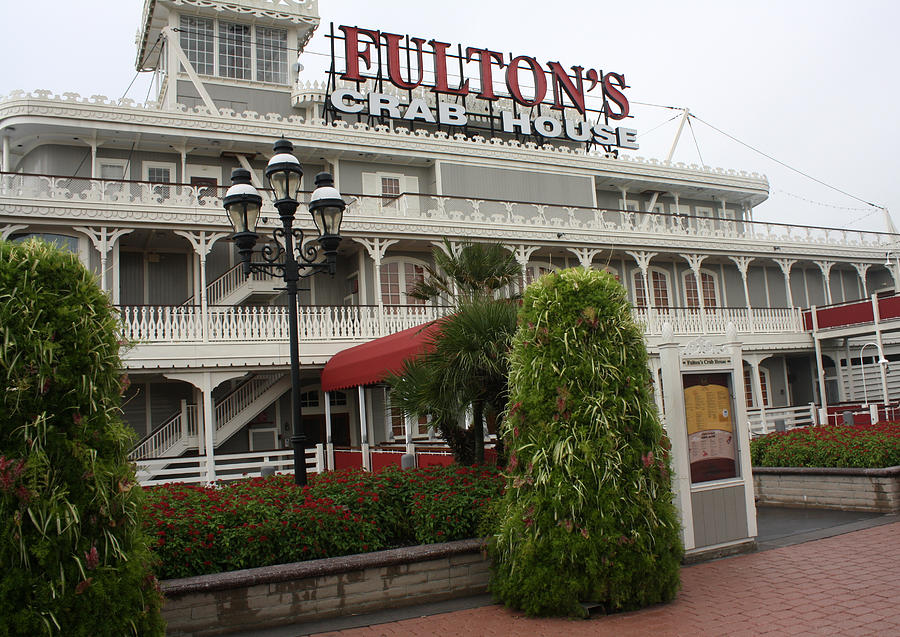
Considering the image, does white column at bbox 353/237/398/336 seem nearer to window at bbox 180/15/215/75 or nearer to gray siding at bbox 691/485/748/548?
window at bbox 180/15/215/75

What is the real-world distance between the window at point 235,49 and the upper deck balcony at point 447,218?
259 inches

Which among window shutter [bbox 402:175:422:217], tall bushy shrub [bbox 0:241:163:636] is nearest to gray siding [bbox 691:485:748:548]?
tall bushy shrub [bbox 0:241:163:636]

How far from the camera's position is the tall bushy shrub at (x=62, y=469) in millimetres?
4766

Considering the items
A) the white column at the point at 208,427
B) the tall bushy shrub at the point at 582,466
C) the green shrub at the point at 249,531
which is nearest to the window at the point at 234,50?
the white column at the point at 208,427

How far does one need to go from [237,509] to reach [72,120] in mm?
16233

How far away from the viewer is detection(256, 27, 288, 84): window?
2547cm

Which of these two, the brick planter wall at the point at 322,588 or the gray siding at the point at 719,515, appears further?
the gray siding at the point at 719,515

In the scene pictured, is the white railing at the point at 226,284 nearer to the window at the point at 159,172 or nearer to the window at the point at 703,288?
the window at the point at 159,172

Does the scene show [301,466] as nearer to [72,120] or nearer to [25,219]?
[25,219]

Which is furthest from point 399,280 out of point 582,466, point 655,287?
point 582,466

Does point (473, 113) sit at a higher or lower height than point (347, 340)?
higher

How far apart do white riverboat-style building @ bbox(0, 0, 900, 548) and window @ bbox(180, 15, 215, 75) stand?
0.07 meters

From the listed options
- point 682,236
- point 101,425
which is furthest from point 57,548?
point 682,236

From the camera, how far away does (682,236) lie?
26469 mm
